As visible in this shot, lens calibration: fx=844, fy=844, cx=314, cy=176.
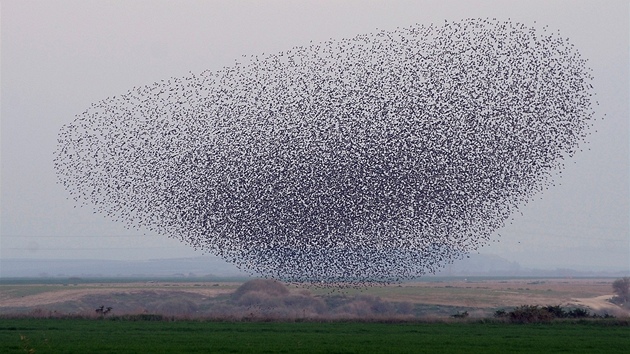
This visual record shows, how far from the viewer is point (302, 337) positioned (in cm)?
3002

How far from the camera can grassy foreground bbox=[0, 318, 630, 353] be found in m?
25.8

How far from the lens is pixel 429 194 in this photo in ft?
122

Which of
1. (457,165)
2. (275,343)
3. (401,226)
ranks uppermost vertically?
(457,165)

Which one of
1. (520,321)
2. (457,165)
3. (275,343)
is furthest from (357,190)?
(275,343)

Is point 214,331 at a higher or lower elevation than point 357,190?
lower

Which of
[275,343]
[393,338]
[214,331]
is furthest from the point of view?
[214,331]

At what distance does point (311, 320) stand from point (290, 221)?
475 cm

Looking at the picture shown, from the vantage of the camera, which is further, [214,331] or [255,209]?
[255,209]

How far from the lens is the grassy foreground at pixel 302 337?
2578 centimetres

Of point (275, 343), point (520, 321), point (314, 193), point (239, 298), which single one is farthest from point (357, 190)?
point (239, 298)

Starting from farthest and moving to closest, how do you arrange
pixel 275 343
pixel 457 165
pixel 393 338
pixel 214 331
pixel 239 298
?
pixel 239 298 < pixel 457 165 < pixel 214 331 < pixel 393 338 < pixel 275 343

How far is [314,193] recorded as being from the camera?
126 ft

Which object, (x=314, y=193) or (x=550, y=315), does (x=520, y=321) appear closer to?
(x=550, y=315)

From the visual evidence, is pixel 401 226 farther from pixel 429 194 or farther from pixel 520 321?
pixel 520 321
